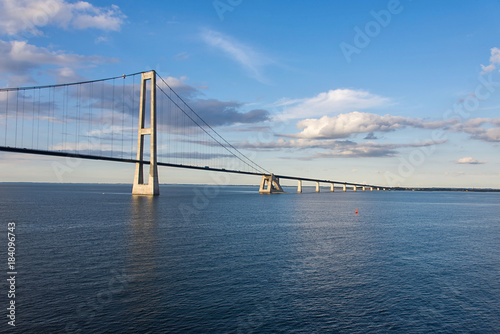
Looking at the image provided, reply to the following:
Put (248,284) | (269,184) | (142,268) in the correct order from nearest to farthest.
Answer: (248,284) → (142,268) → (269,184)

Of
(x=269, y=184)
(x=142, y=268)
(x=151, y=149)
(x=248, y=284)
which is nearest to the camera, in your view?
(x=248, y=284)

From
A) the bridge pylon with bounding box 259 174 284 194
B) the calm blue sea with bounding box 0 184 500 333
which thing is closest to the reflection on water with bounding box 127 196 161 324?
the calm blue sea with bounding box 0 184 500 333

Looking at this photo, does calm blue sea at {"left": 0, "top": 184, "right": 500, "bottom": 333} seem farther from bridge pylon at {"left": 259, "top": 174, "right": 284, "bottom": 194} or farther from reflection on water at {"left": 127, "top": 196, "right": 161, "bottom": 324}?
Answer: bridge pylon at {"left": 259, "top": 174, "right": 284, "bottom": 194}

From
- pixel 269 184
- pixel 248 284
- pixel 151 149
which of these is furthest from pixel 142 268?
pixel 269 184

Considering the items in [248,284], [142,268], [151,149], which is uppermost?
[151,149]

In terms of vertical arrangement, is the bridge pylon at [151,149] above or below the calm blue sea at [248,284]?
above

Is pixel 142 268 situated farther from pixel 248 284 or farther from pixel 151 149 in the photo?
pixel 151 149

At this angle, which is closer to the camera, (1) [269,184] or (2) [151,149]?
(2) [151,149]

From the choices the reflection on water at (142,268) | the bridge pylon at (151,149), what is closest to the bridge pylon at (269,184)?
the bridge pylon at (151,149)

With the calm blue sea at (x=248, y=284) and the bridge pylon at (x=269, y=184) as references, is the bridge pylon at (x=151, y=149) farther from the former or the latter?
the bridge pylon at (x=269, y=184)

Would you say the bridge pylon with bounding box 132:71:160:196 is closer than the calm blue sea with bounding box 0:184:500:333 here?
No

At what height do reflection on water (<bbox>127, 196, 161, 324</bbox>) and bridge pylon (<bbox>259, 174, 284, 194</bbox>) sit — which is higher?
bridge pylon (<bbox>259, 174, 284, 194</bbox>)

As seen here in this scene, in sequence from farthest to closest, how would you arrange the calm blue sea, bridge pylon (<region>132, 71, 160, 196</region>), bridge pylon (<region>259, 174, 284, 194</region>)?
bridge pylon (<region>259, 174, 284, 194</region>)
bridge pylon (<region>132, 71, 160, 196</region>)
the calm blue sea

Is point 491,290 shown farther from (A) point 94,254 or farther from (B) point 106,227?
(B) point 106,227
